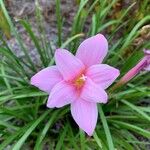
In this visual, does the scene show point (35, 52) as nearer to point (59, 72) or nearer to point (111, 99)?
point (111, 99)

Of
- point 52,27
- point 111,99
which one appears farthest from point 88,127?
point 52,27

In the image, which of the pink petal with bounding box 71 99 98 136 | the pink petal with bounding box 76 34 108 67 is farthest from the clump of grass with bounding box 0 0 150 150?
the pink petal with bounding box 76 34 108 67

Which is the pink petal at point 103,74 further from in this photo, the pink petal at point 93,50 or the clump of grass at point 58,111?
the clump of grass at point 58,111

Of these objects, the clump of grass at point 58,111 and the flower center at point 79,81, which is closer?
the flower center at point 79,81

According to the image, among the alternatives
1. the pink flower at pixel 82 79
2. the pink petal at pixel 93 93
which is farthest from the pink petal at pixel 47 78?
the pink petal at pixel 93 93

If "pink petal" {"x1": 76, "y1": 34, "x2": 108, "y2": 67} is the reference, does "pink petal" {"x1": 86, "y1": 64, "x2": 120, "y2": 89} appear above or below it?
below

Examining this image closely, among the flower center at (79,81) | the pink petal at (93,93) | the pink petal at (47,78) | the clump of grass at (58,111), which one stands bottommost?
the clump of grass at (58,111)

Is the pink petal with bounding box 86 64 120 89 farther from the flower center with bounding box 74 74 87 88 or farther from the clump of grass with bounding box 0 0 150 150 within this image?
the clump of grass with bounding box 0 0 150 150

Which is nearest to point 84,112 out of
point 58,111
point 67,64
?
point 67,64
